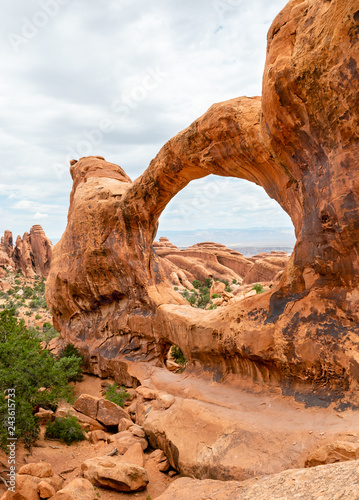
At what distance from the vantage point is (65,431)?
7273mm

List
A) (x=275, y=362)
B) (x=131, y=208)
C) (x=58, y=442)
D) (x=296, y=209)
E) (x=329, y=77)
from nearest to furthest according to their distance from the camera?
(x=329, y=77)
(x=275, y=362)
(x=296, y=209)
(x=58, y=442)
(x=131, y=208)

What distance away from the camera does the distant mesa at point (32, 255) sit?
49.9m

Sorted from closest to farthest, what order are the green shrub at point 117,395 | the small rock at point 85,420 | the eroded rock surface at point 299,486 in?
the eroded rock surface at point 299,486 → the small rock at point 85,420 → the green shrub at point 117,395

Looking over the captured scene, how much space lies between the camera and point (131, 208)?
39.9ft

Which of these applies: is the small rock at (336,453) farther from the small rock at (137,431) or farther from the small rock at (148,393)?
the small rock at (148,393)

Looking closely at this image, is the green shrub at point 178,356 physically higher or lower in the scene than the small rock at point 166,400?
lower

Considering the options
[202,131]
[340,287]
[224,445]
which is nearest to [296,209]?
[340,287]

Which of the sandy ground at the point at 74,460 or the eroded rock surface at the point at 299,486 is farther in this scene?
the sandy ground at the point at 74,460

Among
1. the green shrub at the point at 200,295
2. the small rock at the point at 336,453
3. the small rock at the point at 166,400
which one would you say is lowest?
the green shrub at the point at 200,295

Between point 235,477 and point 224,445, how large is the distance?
0.63 metres

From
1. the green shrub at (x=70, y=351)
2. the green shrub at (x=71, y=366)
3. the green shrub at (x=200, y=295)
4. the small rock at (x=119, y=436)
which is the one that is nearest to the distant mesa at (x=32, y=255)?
the green shrub at (x=200, y=295)

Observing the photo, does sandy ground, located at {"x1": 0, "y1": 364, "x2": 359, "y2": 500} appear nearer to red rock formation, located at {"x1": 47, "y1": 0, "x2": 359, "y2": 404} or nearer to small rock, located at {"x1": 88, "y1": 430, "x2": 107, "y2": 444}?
small rock, located at {"x1": 88, "y1": 430, "x2": 107, "y2": 444}

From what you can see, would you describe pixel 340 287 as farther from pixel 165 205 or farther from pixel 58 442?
pixel 165 205

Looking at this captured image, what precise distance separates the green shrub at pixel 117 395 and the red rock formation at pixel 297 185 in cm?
201
